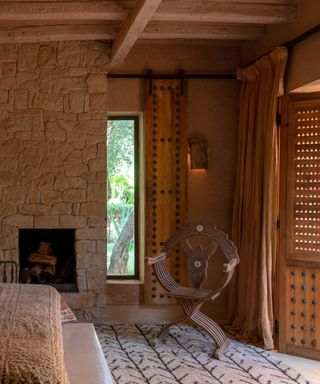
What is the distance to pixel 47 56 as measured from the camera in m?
5.31

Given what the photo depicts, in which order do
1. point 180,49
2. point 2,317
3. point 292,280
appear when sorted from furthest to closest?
point 180,49 < point 292,280 < point 2,317

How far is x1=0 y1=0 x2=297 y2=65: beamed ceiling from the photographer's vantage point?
4082 millimetres

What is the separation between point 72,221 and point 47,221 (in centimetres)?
22

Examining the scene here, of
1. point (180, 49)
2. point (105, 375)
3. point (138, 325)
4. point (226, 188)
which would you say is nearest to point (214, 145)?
point (226, 188)

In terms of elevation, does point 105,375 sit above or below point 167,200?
below

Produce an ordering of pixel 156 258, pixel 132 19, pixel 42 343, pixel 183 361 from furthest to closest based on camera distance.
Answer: pixel 156 258 < pixel 183 361 < pixel 132 19 < pixel 42 343

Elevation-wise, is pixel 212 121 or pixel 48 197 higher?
pixel 212 121

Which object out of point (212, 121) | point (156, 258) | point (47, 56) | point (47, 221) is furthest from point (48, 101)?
point (156, 258)

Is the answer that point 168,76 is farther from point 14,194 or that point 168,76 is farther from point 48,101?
point 14,194

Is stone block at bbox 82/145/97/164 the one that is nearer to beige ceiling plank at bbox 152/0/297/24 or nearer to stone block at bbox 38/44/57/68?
stone block at bbox 38/44/57/68

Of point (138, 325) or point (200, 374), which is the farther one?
point (138, 325)

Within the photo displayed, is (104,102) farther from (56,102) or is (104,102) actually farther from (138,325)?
(138,325)

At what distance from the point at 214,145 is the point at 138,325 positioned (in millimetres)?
1848

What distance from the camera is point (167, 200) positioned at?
5.61 m
